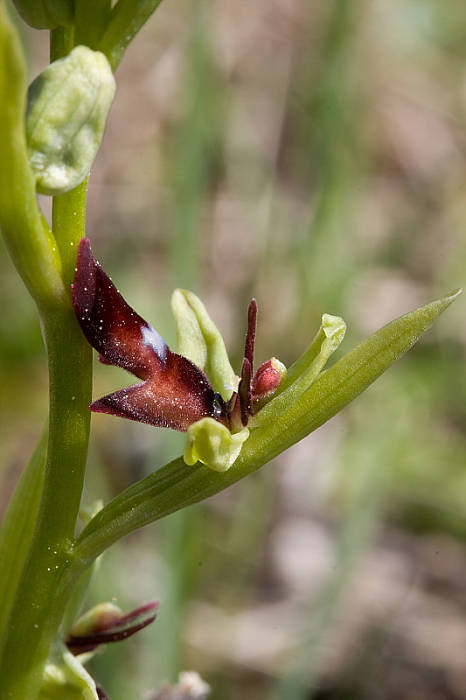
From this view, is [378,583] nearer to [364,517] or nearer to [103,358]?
[364,517]

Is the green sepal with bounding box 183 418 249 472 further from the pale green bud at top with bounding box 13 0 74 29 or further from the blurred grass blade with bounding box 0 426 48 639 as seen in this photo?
the pale green bud at top with bounding box 13 0 74 29

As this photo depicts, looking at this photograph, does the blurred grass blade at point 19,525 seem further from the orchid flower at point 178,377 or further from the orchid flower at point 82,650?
the orchid flower at point 178,377

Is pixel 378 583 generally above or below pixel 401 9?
below

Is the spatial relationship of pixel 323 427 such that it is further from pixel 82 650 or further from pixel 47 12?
pixel 47 12

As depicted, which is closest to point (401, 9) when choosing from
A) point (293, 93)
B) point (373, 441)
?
point (293, 93)

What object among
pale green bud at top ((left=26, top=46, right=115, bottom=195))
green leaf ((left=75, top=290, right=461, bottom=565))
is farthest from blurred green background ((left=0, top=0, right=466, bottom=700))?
pale green bud at top ((left=26, top=46, right=115, bottom=195))

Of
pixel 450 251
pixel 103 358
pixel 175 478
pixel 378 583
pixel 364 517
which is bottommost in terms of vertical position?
pixel 378 583
